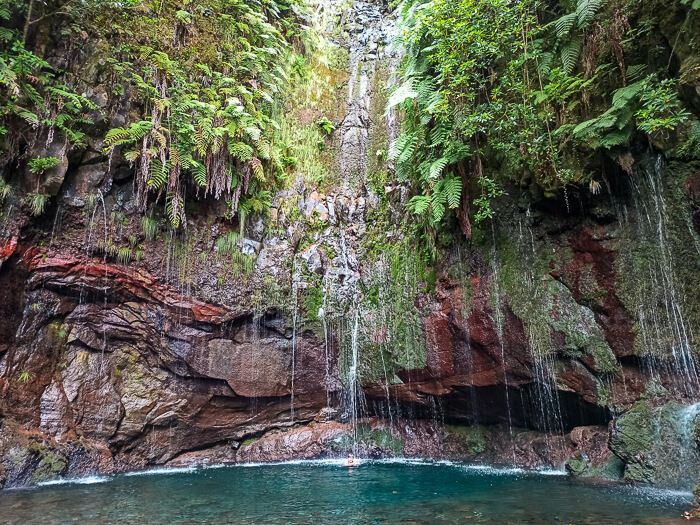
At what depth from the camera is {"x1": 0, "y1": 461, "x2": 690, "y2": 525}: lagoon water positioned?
5.00m

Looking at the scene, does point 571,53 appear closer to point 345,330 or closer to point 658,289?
point 658,289

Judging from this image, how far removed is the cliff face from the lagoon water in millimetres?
1286

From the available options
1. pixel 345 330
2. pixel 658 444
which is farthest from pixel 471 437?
pixel 658 444

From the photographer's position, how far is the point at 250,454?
1015 cm

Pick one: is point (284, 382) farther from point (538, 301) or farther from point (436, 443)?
point (538, 301)

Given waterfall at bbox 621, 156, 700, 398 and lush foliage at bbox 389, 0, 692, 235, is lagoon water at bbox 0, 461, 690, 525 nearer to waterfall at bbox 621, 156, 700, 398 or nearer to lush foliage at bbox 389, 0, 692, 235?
waterfall at bbox 621, 156, 700, 398

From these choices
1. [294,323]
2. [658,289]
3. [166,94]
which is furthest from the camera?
[294,323]

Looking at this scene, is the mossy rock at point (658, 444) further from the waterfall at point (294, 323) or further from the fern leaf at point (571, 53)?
the waterfall at point (294, 323)

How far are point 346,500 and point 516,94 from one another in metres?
7.50

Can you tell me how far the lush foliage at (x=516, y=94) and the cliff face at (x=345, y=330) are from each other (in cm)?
81

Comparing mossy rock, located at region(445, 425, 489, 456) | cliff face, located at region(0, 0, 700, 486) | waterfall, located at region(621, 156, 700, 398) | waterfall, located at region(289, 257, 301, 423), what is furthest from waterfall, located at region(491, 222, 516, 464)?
waterfall, located at region(289, 257, 301, 423)

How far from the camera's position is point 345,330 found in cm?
1056

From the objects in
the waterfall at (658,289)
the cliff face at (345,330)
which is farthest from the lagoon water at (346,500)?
the waterfall at (658,289)

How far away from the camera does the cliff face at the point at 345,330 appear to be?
7.22 m
